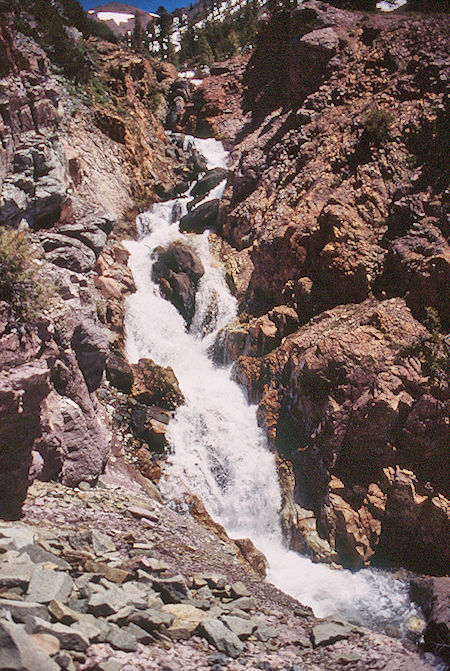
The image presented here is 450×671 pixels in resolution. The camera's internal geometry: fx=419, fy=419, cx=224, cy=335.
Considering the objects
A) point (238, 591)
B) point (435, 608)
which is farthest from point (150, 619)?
point (435, 608)

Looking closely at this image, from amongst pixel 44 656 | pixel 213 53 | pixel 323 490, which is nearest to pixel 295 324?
pixel 323 490

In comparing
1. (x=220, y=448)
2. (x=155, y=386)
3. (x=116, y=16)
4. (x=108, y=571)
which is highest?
(x=116, y=16)

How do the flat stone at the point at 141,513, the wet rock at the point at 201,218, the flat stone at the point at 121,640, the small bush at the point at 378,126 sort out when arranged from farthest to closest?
the wet rock at the point at 201,218
the small bush at the point at 378,126
the flat stone at the point at 141,513
the flat stone at the point at 121,640

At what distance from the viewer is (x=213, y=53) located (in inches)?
2121

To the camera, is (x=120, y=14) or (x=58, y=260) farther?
(x=120, y=14)

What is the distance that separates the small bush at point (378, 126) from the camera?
1766cm

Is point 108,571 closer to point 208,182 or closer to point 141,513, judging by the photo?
point 141,513

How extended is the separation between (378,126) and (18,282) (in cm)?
1617

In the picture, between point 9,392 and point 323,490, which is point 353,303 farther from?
point 9,392

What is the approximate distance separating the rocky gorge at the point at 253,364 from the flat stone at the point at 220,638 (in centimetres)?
4

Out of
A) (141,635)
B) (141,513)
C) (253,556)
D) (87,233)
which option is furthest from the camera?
(87,233)

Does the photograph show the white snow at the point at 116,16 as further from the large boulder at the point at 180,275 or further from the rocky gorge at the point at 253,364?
the large boulder at the point at 180,275

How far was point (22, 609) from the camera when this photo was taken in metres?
3.85

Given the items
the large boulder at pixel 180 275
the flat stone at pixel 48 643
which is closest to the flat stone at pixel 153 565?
the flat stone at pixel 48 643
